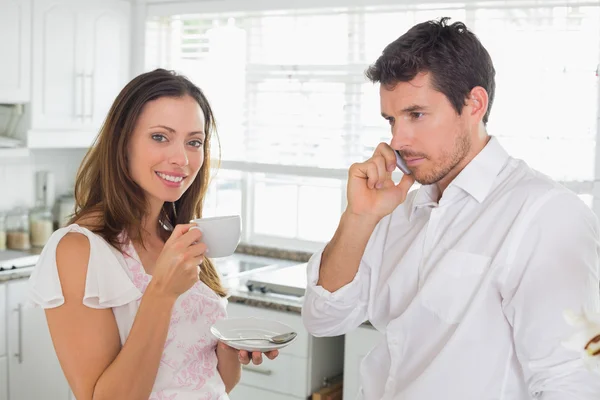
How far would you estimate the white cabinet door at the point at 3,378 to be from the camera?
3.40 meters

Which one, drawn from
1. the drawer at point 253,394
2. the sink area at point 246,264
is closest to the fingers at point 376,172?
the drawer at point 253,394

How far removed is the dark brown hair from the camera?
61.1 inches

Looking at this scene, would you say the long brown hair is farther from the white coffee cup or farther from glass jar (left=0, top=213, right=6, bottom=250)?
glass jar (left=0, top=213, right=6, bottom=250)

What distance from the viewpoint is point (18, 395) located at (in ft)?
11.4

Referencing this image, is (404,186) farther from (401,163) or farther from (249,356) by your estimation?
(249,356)

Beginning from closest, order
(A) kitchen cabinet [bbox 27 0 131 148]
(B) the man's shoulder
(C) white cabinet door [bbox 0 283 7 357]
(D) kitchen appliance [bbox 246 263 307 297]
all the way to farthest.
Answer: (B) the man's shoulder, (D) kitchen appliance [bbox 246 263 307 297], (C) white cabinet door [bbox 0 283 7 357], (A) kitchen cabinet [bbox 27 0 131 148]

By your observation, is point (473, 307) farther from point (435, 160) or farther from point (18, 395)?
point (18, 395)

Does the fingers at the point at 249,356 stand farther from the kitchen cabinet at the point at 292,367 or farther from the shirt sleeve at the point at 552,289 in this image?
the kitchen cabinet at the point at 292,367

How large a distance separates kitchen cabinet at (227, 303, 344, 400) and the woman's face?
144 centimetres

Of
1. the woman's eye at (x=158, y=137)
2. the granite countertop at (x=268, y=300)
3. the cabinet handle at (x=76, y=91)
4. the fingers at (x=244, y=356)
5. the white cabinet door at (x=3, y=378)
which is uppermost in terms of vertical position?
the cabinet handle at (x=76, y=91)

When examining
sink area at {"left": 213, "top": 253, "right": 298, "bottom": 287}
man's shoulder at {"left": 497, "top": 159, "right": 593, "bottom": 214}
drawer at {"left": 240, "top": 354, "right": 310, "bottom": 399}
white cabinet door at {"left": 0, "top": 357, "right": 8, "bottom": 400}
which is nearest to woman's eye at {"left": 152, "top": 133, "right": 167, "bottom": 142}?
man's shoulder at {"left": 497, "top": 159, "right": 593, "bottom": 214}

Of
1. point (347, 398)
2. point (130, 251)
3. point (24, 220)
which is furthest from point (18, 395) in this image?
point (130, 251)

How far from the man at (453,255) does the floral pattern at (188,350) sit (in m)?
0.24

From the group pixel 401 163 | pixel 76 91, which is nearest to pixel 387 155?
pixel 401 163
